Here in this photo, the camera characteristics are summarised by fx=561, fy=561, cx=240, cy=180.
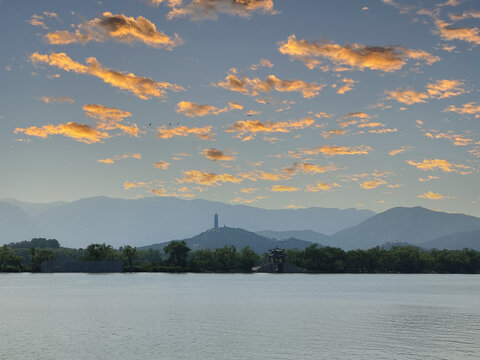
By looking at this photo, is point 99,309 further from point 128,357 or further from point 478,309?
point 478,309

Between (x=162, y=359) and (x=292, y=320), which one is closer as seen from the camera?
(x=162, y=359)

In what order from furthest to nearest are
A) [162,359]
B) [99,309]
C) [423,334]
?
[99,309]
[423,334]
[162,359]

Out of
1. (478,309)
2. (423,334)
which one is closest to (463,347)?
(423,334)

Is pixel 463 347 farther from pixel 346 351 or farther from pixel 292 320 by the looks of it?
pixel 292 320

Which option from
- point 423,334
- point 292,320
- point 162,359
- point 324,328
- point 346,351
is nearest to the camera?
point 162,359

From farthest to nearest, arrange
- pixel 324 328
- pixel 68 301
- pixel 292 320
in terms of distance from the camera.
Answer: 1. pixel 68 301
2. pixel 292 320
3. pixel 324 328

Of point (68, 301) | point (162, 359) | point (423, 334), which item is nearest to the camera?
point (162, 359)

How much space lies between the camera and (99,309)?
3681 inches

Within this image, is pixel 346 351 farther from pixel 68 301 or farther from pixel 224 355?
pixel 68 301

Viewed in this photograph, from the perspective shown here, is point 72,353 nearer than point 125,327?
Yes

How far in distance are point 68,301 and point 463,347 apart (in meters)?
80.6

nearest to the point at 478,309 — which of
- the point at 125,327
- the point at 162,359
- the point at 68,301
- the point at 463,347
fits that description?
the point at 463,347

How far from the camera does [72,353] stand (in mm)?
50844

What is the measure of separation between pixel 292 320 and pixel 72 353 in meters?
35.2
